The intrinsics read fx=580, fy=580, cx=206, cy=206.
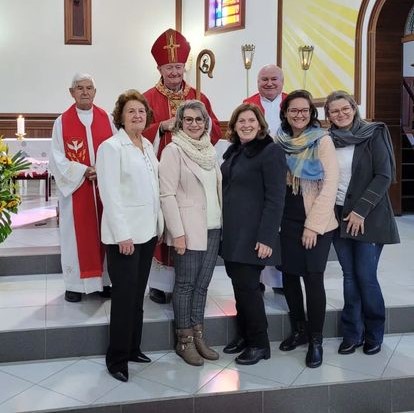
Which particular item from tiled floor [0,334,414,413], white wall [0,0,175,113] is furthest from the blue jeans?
white wall [0,0,175,113]

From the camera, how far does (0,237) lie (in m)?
3.14

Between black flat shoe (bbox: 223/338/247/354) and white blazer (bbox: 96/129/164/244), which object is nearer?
white blazer (bbox: 96/129/164/244)

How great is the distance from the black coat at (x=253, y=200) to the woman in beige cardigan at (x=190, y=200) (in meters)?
0.08

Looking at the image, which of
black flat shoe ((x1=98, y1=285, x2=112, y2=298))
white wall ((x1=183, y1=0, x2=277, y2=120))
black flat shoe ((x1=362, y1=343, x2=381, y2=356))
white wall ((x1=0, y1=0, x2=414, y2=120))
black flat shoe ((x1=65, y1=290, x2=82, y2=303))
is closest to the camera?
black flat shoe ((x1=362, y1=343, x2=381, y2=356))

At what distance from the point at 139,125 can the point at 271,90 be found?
114cm

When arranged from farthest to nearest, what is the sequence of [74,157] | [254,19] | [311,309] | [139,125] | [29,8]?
[29,8] < [254,19] < [74,157] < [311,309] < [139,125]

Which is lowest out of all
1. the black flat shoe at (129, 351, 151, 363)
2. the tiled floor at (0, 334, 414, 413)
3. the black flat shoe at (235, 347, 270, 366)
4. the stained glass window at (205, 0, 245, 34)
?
the tiled floor at (0, 334, 414, 413)

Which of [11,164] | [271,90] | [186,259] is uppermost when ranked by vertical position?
[271,90]

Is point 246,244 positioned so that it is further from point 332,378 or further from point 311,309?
point 332,378

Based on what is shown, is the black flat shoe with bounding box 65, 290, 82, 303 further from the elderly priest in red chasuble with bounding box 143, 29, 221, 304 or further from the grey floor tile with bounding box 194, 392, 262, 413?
the grey floor tile with bounding box 194, 392, 262, 413

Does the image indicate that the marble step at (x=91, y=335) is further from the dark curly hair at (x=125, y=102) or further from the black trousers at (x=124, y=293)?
the dark curly hair at (x=125, y=102)

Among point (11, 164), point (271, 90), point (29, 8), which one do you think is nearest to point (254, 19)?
point (29, 8)

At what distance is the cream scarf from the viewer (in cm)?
265

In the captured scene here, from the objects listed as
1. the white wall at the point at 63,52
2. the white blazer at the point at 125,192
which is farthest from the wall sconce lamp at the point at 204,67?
the white wall at the point at 63,52
